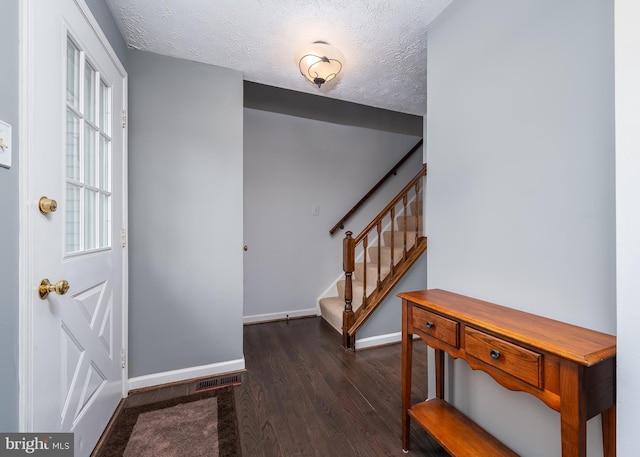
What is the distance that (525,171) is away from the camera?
111 centimetres

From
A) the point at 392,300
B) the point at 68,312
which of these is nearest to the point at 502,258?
the point at 392,300

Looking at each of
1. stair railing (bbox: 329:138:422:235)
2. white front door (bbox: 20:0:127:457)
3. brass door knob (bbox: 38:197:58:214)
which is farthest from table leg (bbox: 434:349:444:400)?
stair railing (bbox: 329:138:422:235)

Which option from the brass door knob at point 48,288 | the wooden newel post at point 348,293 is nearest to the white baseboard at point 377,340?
the wooden newel post at point 348,293

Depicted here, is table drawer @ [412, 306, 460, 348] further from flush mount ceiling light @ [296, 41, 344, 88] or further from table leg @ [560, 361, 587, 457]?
flush mount ceiling light @ [296, 41, 344, 88]

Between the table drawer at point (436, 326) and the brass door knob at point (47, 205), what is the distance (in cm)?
153

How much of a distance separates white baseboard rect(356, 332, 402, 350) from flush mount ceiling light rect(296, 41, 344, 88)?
86.2 inches

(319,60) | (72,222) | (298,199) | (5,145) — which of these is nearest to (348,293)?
(298,199)

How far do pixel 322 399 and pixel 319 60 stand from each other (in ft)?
7.27

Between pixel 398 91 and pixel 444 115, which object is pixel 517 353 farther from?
pixel 398 91

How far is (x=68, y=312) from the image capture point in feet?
3.66

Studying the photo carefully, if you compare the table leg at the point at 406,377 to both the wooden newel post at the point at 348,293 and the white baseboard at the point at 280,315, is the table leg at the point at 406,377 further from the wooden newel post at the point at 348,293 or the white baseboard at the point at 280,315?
the white baseboard at the point at 280,315

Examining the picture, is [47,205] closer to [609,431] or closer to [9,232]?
[9,232]

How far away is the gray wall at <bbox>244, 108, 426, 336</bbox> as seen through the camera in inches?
120

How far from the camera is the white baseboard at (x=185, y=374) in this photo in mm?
1830
